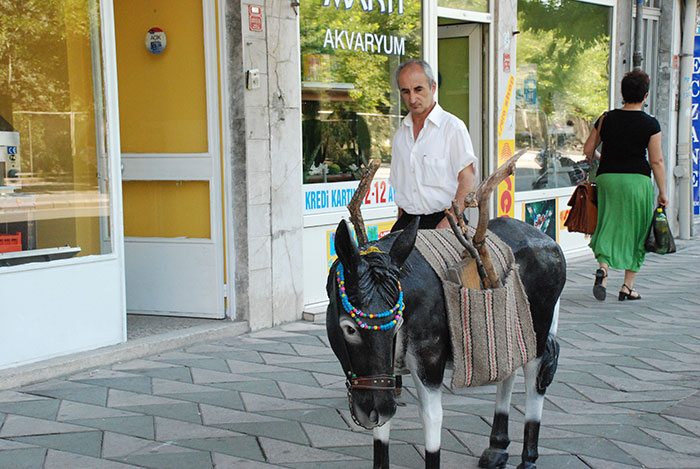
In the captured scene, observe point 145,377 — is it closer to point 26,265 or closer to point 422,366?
point 26,265

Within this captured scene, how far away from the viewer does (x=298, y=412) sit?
4.85 m

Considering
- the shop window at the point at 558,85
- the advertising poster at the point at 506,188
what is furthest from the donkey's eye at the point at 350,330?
the shop window at the point at 558,85

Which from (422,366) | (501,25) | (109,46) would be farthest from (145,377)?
(501,25)

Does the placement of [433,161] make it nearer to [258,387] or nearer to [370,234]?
[258,387]

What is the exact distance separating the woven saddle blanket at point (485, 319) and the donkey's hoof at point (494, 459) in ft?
2.19

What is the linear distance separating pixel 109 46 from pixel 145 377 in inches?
96.0

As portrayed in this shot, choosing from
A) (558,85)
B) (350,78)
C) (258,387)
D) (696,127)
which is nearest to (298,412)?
(258,387)

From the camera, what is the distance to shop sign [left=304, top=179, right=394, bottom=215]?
7398mm

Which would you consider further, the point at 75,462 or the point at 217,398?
the point at 217,398

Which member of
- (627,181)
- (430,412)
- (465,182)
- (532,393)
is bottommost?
(532,393)

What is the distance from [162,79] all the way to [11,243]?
2.10m

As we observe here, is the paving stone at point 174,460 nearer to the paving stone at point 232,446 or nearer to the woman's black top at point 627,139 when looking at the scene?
the paving stone at point 232,446

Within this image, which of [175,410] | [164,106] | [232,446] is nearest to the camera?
[232,446]

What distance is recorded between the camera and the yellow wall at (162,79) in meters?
6.77
